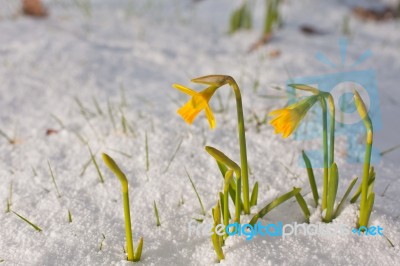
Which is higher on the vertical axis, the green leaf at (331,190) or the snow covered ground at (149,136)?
the green leaf at (331,190)

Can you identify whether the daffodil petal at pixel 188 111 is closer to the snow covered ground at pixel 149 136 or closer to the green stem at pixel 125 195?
the green stem at pixel 125 195

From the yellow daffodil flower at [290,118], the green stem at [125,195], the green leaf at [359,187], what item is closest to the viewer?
the green stem at [125,195]

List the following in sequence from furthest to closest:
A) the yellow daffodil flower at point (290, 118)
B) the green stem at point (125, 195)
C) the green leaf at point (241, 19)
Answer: the green leaf at point (241, 19) → the yellow daffodil flower at point (290, 118) → the green stem at point (125, 195)

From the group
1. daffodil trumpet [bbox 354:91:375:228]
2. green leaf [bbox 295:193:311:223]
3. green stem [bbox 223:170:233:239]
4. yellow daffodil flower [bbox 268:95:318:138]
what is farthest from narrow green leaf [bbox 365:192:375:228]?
A: green stem [bbox 223:170:233:239]

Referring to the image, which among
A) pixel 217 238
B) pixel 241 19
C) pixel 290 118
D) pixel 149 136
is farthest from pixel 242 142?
pixel 241 19

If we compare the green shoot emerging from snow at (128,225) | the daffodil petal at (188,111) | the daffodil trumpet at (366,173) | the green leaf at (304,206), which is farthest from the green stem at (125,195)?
the daffodil trumpet at (366,173)

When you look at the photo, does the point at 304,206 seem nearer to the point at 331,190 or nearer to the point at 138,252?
the point at 331,190

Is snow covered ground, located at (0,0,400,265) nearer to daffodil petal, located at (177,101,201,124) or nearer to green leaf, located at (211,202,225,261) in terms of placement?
green leaf, located at (211,202,225,261)
